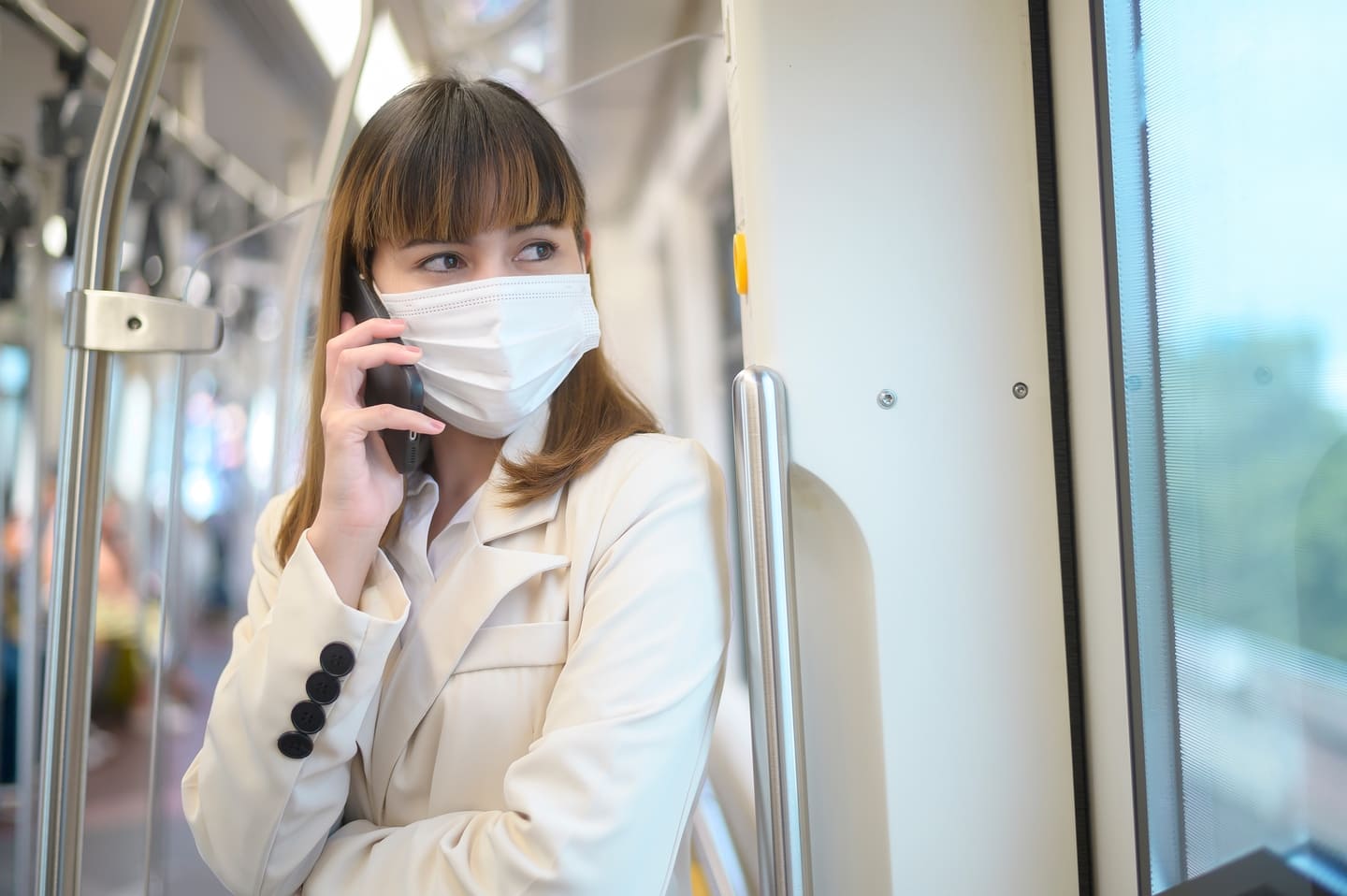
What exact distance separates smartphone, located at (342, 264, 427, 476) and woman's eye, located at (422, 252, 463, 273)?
8 centimetres

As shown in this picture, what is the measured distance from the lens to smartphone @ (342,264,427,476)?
1114mm

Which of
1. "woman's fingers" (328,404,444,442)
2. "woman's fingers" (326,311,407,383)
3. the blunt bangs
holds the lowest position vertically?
"woman's fingers" (328,404,444,442)

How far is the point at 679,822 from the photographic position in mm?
1020

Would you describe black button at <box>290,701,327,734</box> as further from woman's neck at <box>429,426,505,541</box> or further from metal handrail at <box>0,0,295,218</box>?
metal handrail at <box>0,0,295,218</box>

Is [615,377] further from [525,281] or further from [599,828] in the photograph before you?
[599,828]

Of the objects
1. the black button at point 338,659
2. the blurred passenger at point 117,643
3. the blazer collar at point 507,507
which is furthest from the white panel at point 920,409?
the blurred passenger at point 117,643

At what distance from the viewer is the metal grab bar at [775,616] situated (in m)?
1.05

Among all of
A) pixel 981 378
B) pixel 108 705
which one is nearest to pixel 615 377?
pixel 981 378

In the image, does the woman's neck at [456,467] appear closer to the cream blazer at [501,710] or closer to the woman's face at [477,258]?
the cream blazer at [501,710]

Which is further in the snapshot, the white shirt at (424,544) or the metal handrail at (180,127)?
the metal handrail at (180,127)

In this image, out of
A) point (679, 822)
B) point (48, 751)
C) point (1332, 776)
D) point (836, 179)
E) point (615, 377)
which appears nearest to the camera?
point (1332, 776)

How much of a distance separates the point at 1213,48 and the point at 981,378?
414 mm

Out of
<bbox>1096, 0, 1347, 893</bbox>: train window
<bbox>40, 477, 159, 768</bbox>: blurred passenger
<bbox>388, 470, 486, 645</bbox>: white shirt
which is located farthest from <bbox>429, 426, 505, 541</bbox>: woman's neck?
<bbox>40, 477, 159, 768</bbox>: blurred passenger

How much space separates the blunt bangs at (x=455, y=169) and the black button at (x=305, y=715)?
1.88ft
